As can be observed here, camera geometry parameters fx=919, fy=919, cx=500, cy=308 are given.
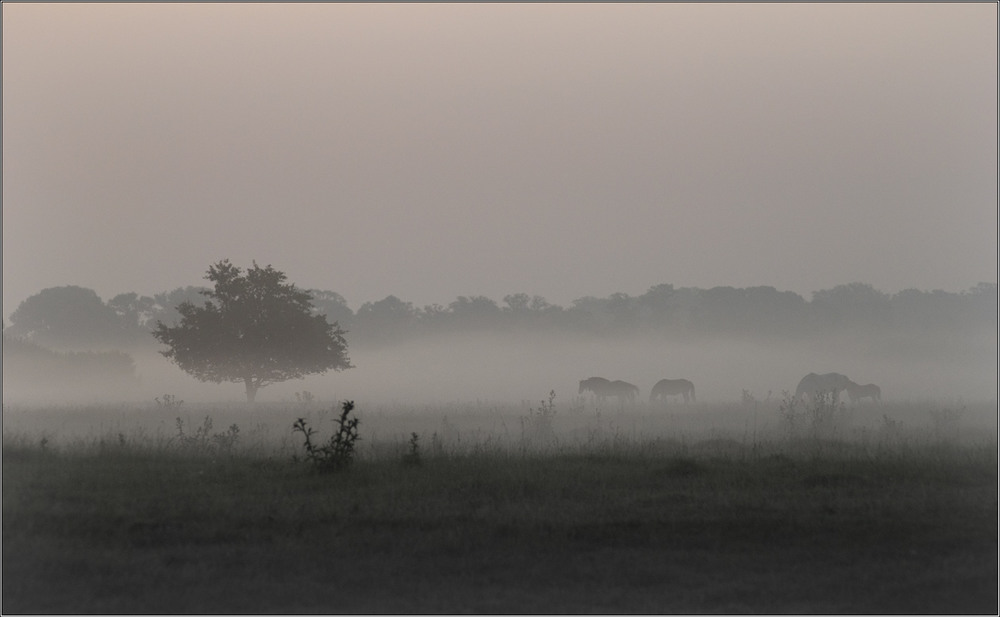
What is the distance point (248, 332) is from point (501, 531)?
93.8 feet

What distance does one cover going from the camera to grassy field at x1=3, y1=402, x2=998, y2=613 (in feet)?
30.9

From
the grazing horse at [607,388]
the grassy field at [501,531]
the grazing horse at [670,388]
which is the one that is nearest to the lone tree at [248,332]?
the grazing horse at [607,388]

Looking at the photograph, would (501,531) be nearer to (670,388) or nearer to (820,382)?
(820,382)

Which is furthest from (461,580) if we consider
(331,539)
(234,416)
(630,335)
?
(630,335)

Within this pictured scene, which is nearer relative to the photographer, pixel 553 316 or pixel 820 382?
pixel 820 382

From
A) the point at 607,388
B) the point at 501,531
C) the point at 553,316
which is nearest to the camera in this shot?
the point at 501,531

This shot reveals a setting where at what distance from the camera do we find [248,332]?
125 feet

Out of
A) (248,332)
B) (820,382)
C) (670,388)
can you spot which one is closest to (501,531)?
(248,332)

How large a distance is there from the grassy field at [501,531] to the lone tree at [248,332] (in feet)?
67.2

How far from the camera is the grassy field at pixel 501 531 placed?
9.42 metres

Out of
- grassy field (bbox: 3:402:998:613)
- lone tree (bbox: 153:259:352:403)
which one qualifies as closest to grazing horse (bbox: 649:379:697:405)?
lone tree (bbox: 153:259:352:403)

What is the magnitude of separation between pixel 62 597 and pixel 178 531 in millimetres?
2073

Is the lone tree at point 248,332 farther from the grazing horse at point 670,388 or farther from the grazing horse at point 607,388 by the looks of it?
the grazing horse at point 670,388

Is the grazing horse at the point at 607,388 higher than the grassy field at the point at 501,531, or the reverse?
the grazing horse at the point at 607,388
